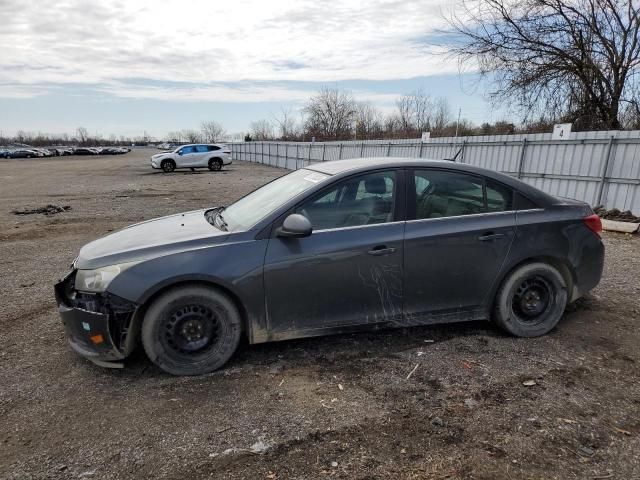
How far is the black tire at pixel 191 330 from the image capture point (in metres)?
3.19

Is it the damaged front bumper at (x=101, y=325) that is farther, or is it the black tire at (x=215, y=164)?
the black tire at (x=215, y=164)

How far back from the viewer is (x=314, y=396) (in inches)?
120

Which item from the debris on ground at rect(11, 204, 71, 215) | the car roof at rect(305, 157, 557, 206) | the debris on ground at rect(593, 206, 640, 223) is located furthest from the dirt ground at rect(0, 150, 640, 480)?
the debris on ground at rect(11, 204, 71, 215)

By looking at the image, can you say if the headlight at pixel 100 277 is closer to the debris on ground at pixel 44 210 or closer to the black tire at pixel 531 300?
the black tire at pixel 531 300

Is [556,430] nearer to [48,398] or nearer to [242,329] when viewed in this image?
[242,329]

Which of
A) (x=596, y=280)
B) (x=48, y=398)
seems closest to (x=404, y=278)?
(x=596, y=280)

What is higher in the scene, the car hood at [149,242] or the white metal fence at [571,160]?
the white metal fence at [571,160]

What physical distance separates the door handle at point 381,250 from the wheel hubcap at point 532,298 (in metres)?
1.27

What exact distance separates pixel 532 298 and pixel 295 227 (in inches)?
88.0

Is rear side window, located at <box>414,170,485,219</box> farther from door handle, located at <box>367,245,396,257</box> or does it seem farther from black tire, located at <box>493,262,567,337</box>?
black tire, located at <box>493,262,567,337</box>

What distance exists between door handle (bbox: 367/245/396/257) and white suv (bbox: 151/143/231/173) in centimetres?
2803

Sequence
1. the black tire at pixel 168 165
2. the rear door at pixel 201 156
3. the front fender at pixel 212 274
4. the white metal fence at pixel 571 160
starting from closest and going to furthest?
the front fender at pixel 212 274 < the white metal fence at pixel 571 160 < the black tire at pixel 168 165 < the rear door at pixel 201 156

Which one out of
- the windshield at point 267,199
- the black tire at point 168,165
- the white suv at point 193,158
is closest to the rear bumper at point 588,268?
the windshield at point 267,199

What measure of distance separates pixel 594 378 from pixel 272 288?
2439mm
